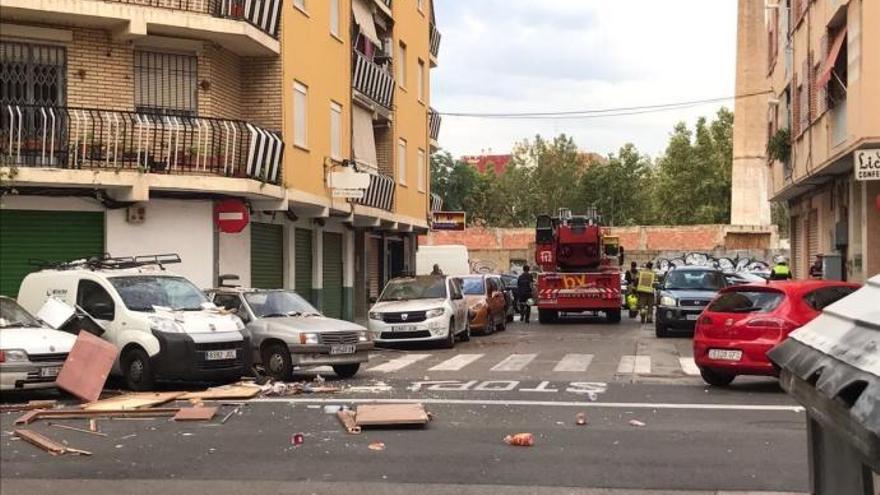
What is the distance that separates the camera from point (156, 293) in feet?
48.8

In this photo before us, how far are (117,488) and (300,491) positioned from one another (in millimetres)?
1438

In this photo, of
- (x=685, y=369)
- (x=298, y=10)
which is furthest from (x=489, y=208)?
(x=685, y=369)

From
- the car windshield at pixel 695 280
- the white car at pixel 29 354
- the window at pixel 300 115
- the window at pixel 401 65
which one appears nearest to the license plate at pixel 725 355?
the white car at pixel 29 354

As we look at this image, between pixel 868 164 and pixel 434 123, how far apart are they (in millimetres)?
24401

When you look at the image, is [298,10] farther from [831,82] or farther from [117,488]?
[117,488]

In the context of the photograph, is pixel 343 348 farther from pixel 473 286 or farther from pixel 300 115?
pixel 473 286

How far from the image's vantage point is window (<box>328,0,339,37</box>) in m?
26.8

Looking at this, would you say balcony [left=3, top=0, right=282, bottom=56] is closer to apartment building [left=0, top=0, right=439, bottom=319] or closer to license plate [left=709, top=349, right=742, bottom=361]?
apartment building [left=0, top=0, right=439, bottom=319]

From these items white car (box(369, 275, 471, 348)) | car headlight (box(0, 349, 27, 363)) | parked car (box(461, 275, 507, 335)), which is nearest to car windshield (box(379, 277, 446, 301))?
white car (box(369, 275, 471, 348))

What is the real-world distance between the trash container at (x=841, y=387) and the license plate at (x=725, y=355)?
384 inches

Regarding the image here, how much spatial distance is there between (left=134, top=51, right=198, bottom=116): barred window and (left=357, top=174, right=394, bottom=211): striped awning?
7.98 meters

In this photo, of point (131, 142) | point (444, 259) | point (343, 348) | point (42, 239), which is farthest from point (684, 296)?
point (444, 259)

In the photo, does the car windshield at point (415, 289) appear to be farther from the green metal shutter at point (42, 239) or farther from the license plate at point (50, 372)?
the license plate at point (50, 372)

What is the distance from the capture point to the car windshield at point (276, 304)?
1625 centimetres
